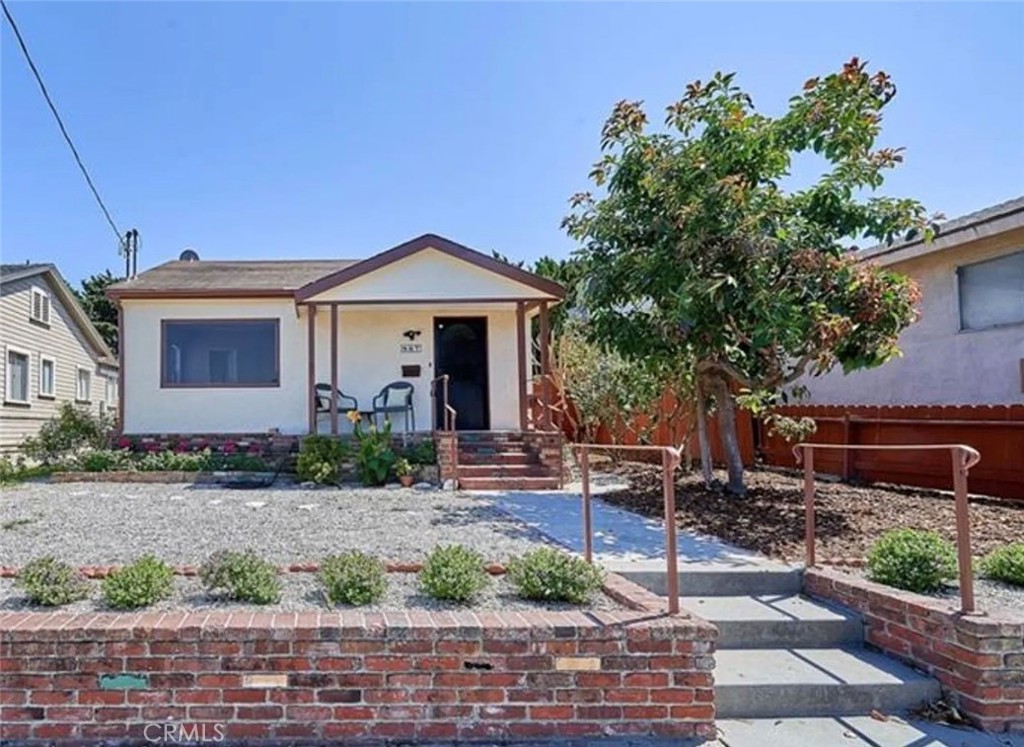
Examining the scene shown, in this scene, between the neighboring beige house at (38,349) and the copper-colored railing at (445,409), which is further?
the neighboring beige house at (38,349)

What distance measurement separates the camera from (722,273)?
686 centimetres

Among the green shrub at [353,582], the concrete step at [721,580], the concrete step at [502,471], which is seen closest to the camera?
the green shrub at [353,582]

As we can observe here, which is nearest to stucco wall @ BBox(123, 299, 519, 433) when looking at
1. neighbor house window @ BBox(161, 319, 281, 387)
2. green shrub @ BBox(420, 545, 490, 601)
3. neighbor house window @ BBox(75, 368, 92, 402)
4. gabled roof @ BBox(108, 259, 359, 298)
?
neighbor house window @ BBox(161, 319, 281, 387)

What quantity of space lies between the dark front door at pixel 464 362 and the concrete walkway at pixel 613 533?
4.08m

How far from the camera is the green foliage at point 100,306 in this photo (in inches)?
1201

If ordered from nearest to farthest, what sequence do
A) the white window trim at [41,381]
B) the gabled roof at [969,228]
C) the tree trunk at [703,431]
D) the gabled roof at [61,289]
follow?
1. the gabled roof at [969,228]
2. the tree trunk at [703,431]
3. the gabled roof at [61,289]
4. the white window trim at [41,381]

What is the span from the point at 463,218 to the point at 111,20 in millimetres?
9558

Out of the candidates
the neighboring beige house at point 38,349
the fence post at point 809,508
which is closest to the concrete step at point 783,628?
the fence post at point 809,508

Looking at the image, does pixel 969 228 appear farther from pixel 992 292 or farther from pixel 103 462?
pixel 103 462

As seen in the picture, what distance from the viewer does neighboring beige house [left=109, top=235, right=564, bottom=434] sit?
11.2 meters

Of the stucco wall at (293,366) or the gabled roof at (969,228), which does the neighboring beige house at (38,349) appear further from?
the gabled roof at (969,228)

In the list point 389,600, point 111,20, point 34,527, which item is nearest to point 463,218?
point 111,20

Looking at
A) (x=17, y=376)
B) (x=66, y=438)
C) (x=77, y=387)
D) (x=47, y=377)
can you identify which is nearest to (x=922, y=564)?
(x=66, y=438)

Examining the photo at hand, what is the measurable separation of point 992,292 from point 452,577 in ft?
28.7
